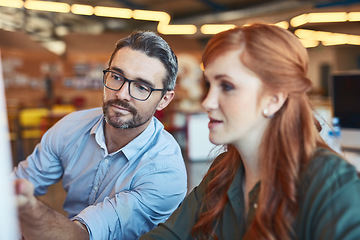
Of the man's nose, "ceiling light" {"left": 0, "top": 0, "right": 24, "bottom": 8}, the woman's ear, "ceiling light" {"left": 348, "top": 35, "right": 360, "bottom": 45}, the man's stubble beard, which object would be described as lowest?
the man's stubble beard

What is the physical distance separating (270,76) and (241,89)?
0.09 meters

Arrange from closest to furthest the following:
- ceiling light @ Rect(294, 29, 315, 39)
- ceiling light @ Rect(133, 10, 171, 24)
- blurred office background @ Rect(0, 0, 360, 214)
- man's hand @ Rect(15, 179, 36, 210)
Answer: man's hand @ Rect(15, 179, 36, 210) < ceiling light @ Rect(133, 10, 171, 24) < blurred office background @ Rect(0, 0, 360, 214) < ceiling light @ Rect(294, 29, 315, 39)

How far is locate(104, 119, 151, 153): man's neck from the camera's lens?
6.51 ft

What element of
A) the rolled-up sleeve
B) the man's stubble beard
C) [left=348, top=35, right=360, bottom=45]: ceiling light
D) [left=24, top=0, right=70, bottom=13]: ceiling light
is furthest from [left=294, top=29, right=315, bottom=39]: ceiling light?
the rolled-up sleeve

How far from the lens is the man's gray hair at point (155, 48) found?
193 cm

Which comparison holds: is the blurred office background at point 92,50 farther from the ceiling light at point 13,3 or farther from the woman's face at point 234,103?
the woman's face at point 234,103

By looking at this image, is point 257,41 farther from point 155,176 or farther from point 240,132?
point 155,176

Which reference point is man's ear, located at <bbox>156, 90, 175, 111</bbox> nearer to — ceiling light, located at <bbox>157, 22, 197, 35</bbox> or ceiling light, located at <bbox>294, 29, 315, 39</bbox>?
ceiling light, located at <bbox>157, 22, 197, 35</bbox>

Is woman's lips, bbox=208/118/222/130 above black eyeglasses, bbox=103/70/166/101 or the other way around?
the other way around

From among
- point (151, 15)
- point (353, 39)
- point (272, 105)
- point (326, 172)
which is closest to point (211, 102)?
point (272, 105)

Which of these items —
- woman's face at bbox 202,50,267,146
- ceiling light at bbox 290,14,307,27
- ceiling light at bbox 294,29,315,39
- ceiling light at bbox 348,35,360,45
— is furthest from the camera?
ceiling light at bbox 348,35,360,45

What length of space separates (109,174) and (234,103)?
908mm

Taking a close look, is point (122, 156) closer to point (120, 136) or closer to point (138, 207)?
point (120, 136)

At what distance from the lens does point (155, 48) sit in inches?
76.0
